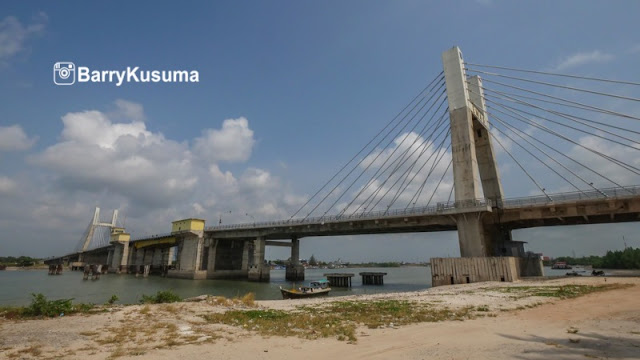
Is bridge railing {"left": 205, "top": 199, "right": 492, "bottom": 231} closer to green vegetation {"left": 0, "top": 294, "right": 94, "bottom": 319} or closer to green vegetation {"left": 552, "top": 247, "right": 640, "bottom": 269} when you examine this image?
green vegetation {"left": 0, "top": 294, "right": 94, "bottom": 319}

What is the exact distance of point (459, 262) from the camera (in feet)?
132

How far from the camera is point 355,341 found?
10625mm

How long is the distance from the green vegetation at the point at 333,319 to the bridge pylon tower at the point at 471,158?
2754cm

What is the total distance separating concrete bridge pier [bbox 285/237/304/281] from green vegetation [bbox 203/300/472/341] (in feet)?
217

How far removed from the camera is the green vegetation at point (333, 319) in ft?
40.1

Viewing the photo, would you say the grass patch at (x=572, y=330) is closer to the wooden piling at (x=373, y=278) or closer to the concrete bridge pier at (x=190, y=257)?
the wooden piling at (x=373, y=278)

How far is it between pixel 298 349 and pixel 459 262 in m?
35.5

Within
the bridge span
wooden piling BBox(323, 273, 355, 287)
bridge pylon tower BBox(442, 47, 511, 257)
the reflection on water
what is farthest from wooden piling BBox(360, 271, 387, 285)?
bridge pylon tower BBox(442, 47, 511, 257)

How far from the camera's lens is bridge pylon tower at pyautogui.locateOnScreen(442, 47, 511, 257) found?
4238 centimetres

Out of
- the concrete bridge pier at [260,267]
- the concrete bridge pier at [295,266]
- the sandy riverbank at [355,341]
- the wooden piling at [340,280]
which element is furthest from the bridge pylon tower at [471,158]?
the concrete bridge pier at [260,267]

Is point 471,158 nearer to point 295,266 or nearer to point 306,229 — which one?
point 306,229

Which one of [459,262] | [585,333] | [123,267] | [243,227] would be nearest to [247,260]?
[243,227]

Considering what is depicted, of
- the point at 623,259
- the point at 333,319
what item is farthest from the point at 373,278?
the point at 623,259

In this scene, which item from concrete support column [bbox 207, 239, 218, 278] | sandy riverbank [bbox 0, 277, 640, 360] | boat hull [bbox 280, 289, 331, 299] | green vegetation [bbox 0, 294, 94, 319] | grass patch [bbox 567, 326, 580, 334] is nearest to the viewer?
sandy riverbank [bbox 0, 277, 640, 360]
